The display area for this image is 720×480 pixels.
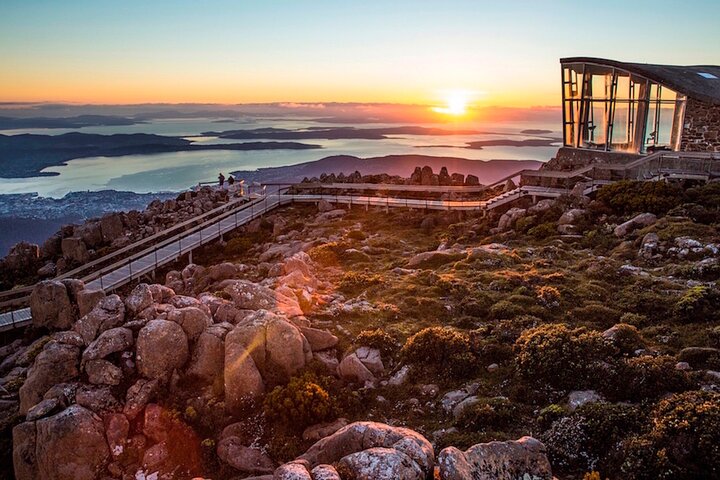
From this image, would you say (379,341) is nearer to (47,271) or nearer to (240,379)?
(240,379)

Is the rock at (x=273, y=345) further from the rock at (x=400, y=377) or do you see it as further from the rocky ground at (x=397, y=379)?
the rock at (x=400, y=377)

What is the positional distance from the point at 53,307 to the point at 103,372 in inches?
460

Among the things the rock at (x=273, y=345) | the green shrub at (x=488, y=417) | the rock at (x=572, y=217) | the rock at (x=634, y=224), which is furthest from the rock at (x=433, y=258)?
the green shrub at (x=488, y=417)

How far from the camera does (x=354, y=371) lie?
1388cm

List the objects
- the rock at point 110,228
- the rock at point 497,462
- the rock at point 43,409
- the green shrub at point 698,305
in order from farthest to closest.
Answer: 1. the rock at point 110,228
2. the green shrub at point 698,305
3. the rock at point 43,409
4. the rock at point 497,462

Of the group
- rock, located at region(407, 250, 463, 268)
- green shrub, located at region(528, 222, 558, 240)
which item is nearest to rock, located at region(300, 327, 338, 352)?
rock, located at region(407, 250, 463, 268)

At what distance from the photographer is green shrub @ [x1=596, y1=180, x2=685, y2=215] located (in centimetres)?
2531

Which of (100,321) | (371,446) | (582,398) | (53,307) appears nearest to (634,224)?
(582,398)

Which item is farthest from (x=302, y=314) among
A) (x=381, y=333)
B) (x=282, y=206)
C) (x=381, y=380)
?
(x=282, y=206)

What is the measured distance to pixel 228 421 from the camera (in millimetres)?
12500

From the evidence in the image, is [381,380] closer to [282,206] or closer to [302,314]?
[302,314]

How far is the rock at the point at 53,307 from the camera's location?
22156 mm

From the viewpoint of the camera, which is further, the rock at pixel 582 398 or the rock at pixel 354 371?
the rock at pixel 354 371

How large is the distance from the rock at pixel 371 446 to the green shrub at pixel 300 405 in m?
2.18
